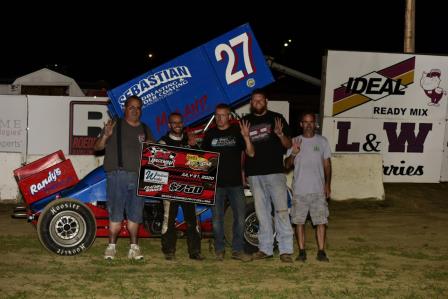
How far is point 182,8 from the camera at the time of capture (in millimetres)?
71875

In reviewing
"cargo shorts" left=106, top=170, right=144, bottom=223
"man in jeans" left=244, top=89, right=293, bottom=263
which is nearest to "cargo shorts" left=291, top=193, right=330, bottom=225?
"man in jeans" left=244, top=89, right=293, bottom=263

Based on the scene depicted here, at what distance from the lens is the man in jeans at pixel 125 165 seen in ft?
29.6

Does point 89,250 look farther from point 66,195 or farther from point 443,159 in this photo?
point 443,159

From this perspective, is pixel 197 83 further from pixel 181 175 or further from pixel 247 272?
pixel 247 272

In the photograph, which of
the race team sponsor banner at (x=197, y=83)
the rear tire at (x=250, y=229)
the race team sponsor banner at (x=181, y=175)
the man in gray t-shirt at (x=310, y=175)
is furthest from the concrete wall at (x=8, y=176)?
the man in gray t-shirt at (x=310, y=175)

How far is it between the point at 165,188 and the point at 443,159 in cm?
965

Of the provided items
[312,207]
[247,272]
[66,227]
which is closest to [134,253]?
[66,227]

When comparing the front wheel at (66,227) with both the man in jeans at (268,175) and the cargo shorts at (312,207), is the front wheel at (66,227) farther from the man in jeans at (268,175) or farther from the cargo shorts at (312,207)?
the cargo shorts at (312,207)

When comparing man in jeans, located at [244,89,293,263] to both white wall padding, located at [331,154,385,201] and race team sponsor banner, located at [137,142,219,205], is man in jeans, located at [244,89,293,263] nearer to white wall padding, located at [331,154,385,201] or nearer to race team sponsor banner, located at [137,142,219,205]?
race team sponsor banner, located at [137,142,219,205]

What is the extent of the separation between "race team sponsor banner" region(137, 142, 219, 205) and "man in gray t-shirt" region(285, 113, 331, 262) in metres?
1.02

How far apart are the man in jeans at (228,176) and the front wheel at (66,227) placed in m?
1.61

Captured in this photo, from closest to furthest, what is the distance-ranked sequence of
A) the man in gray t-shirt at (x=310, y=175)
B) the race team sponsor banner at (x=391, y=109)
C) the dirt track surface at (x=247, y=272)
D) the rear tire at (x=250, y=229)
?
the dirt track surface at (x=247, y=272), the man in gray t-shirt at (x=310, y=175), the rear tire at (x=250, y=229), the race team sponsor banner at (x=391, y=109)

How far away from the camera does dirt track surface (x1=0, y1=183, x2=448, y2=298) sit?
7.72m

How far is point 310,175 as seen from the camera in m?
9.32
